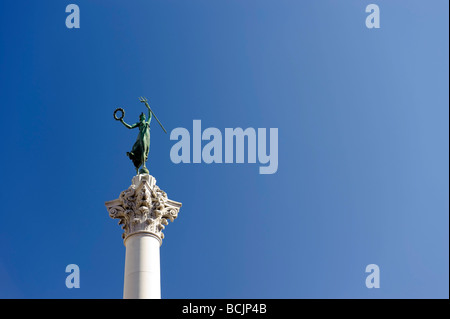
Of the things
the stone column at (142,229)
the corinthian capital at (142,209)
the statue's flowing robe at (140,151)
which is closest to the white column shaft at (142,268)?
the stone column at (142,229)

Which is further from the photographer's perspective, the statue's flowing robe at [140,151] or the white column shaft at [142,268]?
the statue's flowing robe at [140,151]

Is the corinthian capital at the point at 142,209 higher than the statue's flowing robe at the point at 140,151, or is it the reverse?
the statue's flowing robe at the point at 140,151

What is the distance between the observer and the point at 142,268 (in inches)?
1703

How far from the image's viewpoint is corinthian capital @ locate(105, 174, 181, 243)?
4506 cm

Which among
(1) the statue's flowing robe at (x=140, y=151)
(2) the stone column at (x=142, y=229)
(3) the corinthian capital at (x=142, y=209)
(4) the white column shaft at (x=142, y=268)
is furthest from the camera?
(1) the statue's flowing robe at (x=140, y=151)

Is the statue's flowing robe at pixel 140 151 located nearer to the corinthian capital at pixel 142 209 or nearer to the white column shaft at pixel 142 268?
the corinthian capital at pixel 142 209

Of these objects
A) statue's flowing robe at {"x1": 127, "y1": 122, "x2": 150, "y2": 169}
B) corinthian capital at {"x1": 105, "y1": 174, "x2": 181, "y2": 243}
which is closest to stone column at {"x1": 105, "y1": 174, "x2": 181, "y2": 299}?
corinthian capital at {"x1": 105, "y1": 174, "x2": 181, "y2": 243}

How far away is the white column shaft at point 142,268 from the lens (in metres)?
42.6

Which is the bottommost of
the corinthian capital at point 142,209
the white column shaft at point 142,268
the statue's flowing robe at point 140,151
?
the white column shaft at point 142,268

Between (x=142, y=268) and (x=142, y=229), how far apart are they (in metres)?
2.42

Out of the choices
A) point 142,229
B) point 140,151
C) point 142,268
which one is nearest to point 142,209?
point 142,229

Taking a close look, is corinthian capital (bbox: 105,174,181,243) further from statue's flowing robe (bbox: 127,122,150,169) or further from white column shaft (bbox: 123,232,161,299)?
statue's flowing robe (bbox: 127,122,150,169)
